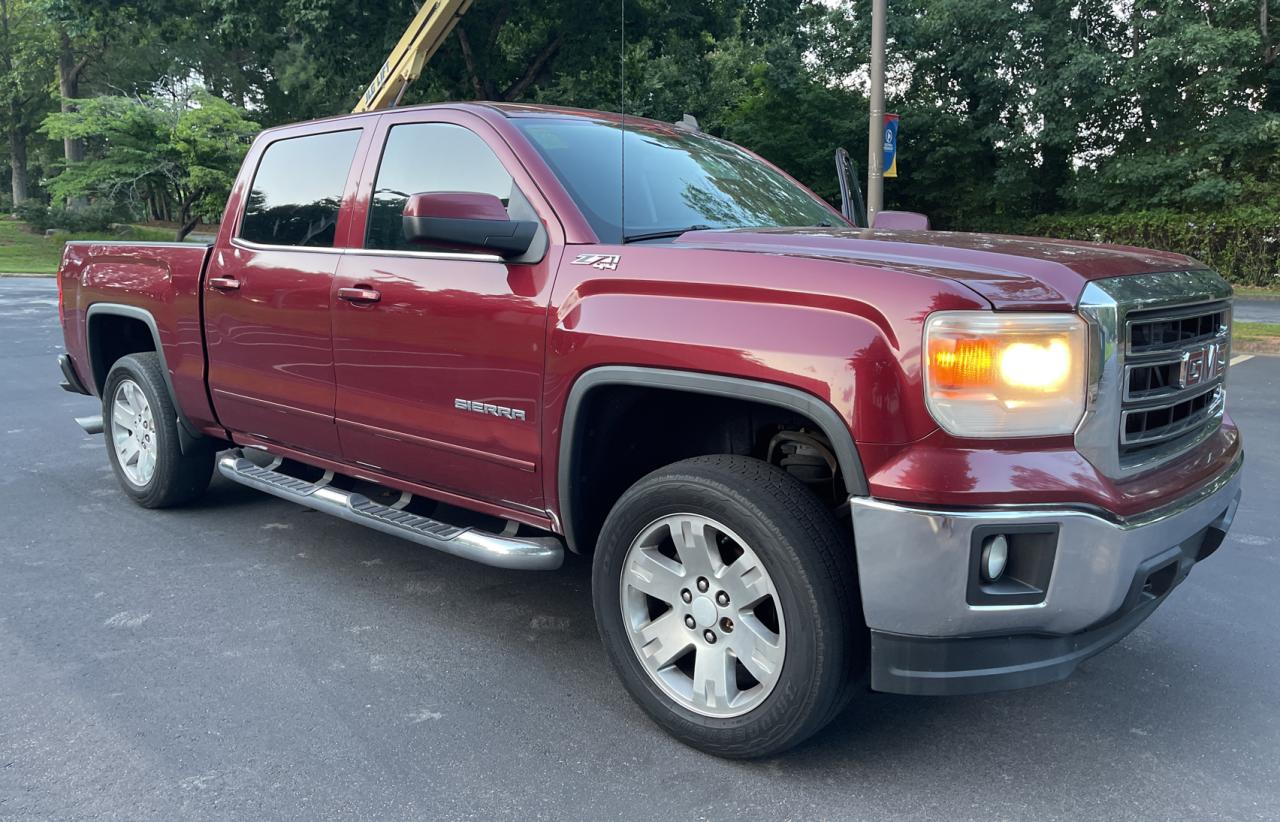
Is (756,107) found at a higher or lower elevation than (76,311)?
higher

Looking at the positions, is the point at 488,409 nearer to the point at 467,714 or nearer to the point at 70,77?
the point at 467,714

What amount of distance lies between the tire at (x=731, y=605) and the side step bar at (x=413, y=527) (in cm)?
32

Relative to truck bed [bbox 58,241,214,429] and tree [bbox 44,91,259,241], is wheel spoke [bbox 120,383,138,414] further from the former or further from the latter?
tree [bbox 44,91,259,241]

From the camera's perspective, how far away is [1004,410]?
2.41 m

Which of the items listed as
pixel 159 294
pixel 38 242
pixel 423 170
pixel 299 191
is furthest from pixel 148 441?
pixel 38 242

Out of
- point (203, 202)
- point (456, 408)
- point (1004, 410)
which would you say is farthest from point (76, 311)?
point (203, 202)

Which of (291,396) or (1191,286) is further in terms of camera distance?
(291,396)

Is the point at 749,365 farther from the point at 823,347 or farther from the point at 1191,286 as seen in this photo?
the point at 1191,286

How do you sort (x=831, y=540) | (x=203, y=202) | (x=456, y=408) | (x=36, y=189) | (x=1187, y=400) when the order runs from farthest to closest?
(x=36, y=189), (x=203, y=202), (x=456, y=408), (x=1187, y=400), (x=831, y=540)

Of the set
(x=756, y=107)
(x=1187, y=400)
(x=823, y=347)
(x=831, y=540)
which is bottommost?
(x=831, y=540)

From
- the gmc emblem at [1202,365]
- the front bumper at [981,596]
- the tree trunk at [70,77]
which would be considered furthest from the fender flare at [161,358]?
the tree trunk at [70,77]

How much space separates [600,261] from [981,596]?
1.46 metres

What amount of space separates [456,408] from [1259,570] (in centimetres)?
353

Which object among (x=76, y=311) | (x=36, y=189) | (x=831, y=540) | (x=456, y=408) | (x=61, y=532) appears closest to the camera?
(x=831, y=540)
